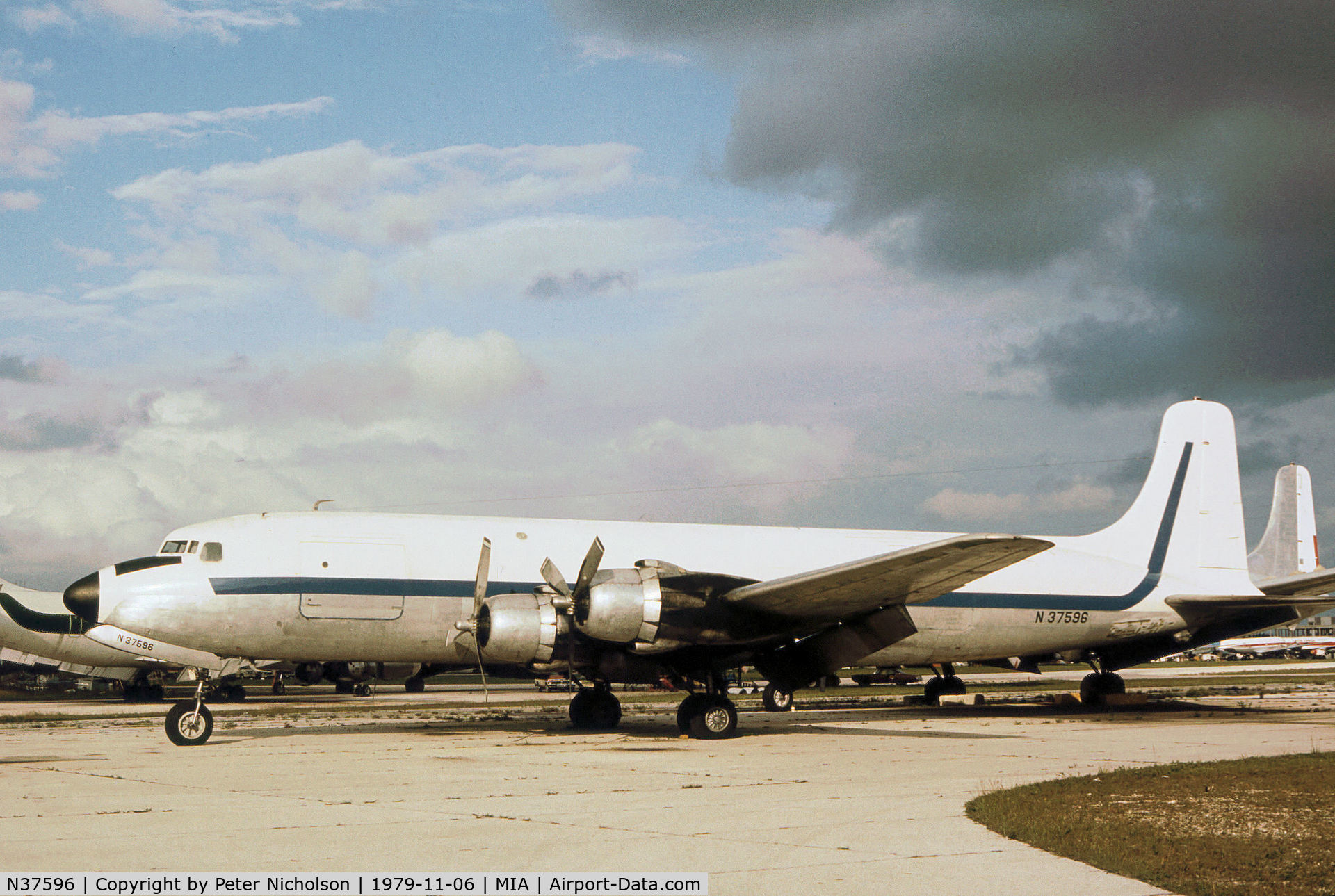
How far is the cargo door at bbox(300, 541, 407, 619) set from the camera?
63.3 ft

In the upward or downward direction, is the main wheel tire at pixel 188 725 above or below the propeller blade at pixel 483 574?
below

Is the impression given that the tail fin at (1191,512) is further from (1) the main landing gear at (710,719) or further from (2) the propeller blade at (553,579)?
(2) the propeller blade at (553,579)

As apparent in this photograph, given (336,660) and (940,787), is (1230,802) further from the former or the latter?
(336,660)

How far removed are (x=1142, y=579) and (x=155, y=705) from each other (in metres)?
31.6

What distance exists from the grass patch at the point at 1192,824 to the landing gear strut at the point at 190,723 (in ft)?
42.3

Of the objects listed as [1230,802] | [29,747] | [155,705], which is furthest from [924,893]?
[155,705]

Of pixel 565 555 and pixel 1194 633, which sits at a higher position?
pixel 565 555

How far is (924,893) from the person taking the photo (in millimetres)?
6832

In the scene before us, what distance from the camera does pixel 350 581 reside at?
1950cm

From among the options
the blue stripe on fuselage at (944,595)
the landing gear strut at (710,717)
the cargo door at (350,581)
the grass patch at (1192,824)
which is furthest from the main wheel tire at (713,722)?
the grass patch at (1192,824)

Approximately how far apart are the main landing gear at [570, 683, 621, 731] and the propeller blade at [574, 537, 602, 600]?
153 inches

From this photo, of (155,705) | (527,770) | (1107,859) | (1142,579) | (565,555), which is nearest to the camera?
(1107,859)

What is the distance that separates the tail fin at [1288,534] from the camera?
35.5m

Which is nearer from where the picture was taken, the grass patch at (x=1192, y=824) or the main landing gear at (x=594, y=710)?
the grass patch at (x=1192, y=824)
